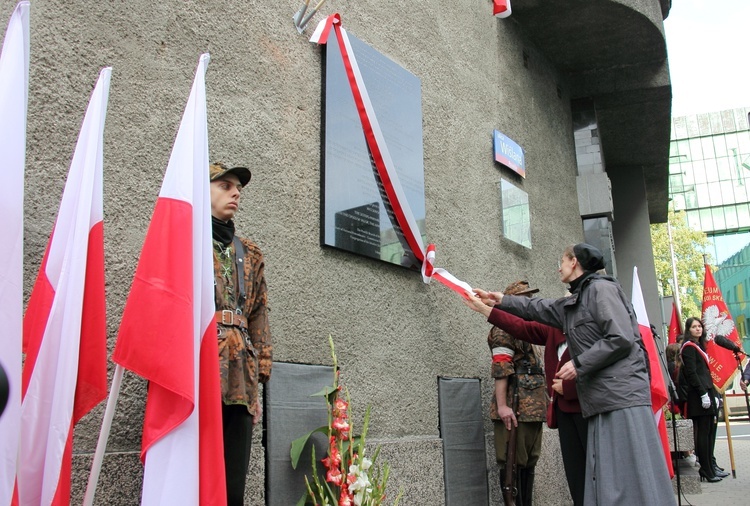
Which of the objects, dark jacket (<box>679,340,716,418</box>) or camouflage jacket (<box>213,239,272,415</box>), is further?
dark jacket (<box>679,340,716,418</box>)

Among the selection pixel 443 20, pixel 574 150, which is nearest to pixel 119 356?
pixel 443 20

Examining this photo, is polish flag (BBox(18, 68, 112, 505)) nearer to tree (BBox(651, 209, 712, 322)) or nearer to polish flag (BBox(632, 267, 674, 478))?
polish flag (BBox(632, 267, 674, 478))

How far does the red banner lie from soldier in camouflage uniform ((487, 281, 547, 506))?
5.77m

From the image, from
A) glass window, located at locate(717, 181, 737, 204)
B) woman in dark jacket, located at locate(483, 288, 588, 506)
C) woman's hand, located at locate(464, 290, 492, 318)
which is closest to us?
woman in dark jacket, located at locate(483, 288, 588, 506)

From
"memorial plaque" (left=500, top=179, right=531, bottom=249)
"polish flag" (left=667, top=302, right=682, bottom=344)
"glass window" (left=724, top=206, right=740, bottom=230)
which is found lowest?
"polish flag" (left=667, top=302, right=682, bottom=344)

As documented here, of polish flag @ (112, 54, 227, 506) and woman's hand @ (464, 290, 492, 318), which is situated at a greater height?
woman's hand @ (464, 290, 492, 318)

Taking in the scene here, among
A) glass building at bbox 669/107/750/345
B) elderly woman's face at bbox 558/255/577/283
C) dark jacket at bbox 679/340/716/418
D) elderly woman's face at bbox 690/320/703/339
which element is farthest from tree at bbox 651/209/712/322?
elderly woman's face at bbox 558/255/577/283

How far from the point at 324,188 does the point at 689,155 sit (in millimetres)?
72118

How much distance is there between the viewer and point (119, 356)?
2.73 meters

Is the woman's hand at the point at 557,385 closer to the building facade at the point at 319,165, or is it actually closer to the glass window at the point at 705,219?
the building facade at the point at 319,165

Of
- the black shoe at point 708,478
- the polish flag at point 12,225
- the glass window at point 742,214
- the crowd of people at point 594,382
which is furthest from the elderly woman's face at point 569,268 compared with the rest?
the glass window at point 742,214

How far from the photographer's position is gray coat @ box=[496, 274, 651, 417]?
4336 millimetres

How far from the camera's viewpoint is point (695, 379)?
9312mm

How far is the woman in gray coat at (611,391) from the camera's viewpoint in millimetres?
4191
